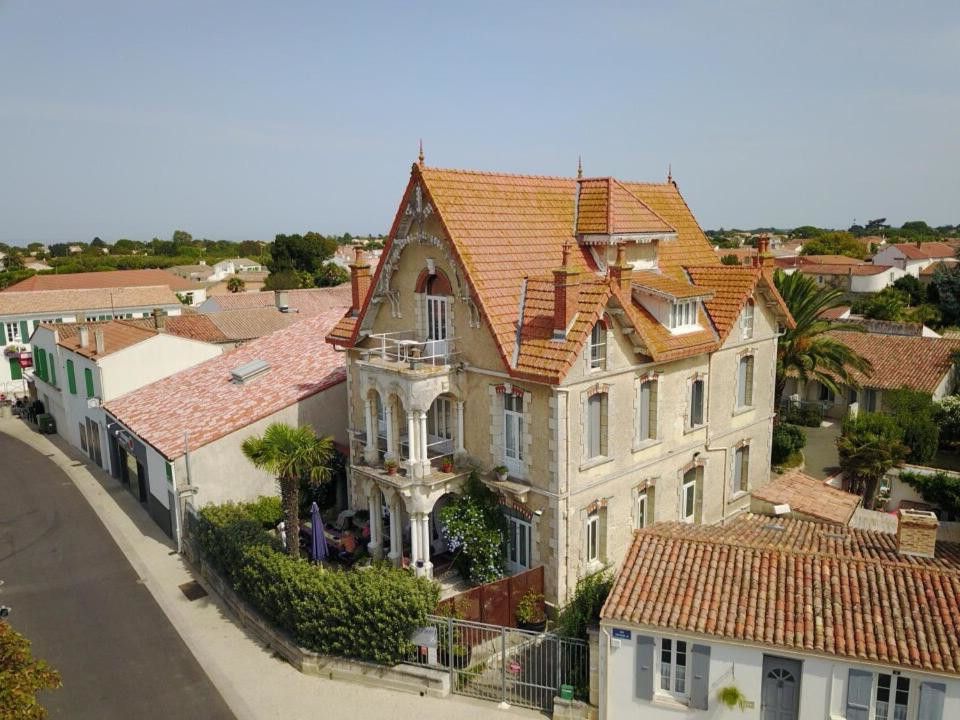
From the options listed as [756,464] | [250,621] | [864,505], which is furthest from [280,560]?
[864,505]

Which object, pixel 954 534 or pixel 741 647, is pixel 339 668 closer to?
pixel 741 647

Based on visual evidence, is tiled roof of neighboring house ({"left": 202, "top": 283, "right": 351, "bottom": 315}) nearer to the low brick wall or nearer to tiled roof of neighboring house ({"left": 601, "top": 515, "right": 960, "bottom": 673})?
the low brick wall

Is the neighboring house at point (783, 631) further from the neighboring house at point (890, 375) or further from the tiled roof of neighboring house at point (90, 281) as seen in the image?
the tiled roof of neighboring house at point (90, 281)

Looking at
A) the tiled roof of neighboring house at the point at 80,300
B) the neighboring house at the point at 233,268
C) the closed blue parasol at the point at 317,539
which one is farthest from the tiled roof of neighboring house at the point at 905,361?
the neighboring house at the point at 233,268

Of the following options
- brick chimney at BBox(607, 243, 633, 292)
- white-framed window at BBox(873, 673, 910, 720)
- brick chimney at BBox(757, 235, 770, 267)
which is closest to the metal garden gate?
white-framed window at BBox(873, 673, 910, 720)

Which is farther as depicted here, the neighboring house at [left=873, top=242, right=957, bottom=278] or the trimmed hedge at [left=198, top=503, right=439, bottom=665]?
the neighboring house at [left=873, top=242, right=957, bottom=278]
